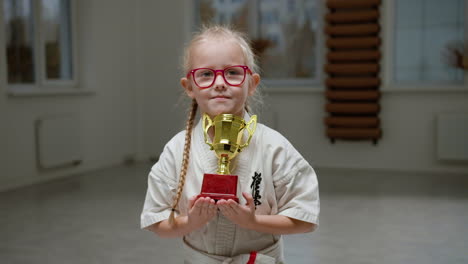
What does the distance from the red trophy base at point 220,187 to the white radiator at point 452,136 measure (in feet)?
15.9

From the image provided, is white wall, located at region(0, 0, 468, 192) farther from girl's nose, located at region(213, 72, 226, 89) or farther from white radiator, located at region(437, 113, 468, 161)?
girl's nose, located at region(213, 72, 226, 89)

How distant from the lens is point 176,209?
1283 mm

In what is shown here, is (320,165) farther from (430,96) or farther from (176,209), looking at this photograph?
(176,209)

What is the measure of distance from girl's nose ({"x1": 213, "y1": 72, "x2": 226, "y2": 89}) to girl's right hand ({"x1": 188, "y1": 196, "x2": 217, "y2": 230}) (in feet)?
0.89

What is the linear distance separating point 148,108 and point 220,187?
18.2ft

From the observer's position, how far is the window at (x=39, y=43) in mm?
4844

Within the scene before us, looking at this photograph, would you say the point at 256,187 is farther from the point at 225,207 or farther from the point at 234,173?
the point at 225,207

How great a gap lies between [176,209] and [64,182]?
396 cm

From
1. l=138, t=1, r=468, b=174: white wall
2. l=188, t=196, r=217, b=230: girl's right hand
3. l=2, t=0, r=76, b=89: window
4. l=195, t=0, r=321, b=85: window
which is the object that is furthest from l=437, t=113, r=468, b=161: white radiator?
l=188, t=196, r=217, b=230: girl's right hand

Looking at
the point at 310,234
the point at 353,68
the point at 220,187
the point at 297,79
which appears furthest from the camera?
the point at 297,79

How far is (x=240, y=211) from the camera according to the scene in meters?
1.07

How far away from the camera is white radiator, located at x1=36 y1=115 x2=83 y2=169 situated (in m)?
4.95

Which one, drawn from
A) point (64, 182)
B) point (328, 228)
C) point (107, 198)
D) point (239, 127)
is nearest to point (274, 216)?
point (239, 127)

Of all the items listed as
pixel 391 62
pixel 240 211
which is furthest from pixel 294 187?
pixel 391 62
